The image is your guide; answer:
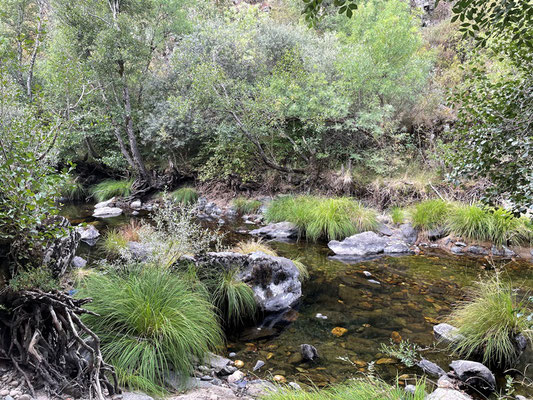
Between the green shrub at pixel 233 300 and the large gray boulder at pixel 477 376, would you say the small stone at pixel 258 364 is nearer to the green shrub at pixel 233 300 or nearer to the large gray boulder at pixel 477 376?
the green shrub at pixel 233 300

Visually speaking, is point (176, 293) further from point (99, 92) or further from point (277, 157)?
point (99, 92)

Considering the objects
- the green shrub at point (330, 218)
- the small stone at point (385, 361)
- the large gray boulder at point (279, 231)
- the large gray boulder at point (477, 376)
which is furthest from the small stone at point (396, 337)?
the large gray boulder at point (279, 231)

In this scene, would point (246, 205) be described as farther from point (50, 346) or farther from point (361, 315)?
point (50, 346)

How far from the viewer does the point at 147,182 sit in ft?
58.5

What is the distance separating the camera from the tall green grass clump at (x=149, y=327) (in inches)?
138

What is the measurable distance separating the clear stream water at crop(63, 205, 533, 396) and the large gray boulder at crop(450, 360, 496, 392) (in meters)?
0.22

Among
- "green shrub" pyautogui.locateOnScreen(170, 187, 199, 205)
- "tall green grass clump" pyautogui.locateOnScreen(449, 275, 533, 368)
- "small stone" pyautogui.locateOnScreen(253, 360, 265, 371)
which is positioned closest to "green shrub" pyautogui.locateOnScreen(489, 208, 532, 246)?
"tall green grass clump" pyautogui.locateOnScreen(449, 275, 533, 368)

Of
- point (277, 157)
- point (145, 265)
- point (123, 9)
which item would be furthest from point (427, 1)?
point (145, 265)

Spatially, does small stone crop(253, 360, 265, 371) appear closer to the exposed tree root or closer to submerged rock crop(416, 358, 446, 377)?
the exposed tree root

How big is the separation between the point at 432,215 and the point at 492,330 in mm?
6434

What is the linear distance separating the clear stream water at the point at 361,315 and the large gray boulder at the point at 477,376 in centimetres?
22

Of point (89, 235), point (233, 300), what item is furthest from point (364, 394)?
point (89, 235)

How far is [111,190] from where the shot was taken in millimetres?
17875

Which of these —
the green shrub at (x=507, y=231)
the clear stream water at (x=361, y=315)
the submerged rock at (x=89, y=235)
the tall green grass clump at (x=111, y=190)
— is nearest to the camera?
the clear stream water at (x=361, y=315)
